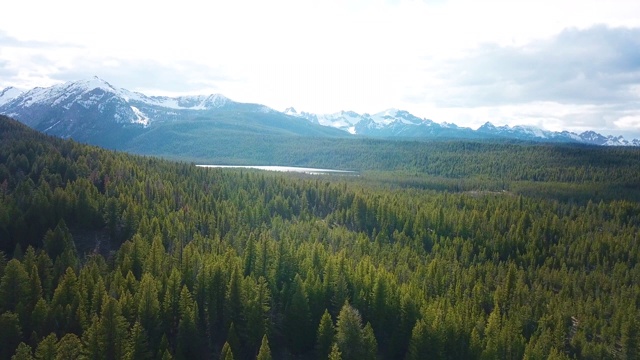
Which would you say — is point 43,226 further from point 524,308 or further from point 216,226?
point 524,308

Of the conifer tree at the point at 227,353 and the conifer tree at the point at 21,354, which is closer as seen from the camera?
the conifer tree at the point at 21,354


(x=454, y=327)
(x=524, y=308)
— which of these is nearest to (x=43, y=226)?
(x=454, y=327)

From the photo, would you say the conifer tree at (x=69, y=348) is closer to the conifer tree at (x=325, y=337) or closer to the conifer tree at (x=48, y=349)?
the conifer tree at (x=48, y=349)

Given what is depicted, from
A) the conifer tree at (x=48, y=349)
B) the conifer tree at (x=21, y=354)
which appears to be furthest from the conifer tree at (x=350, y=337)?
the conifer tree at (x=21, y=354)

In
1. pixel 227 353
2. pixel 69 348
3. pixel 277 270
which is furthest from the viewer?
pixel 277 270

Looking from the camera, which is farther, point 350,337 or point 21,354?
point 350,337

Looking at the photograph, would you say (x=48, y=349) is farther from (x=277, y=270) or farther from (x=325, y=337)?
(x=277, y=270)

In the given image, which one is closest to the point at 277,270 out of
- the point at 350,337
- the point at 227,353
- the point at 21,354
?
the point at 350,337

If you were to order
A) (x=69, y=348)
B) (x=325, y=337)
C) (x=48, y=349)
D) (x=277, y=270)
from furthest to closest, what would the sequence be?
(x=277, y=270) < (x=325, y=337) < (x=69, y=348) < (x=48, y=349)

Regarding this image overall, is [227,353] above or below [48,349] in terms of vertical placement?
below

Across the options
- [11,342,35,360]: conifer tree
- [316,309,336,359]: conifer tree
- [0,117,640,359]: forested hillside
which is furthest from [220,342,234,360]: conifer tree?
[11,342,35,360]: conifer tree
